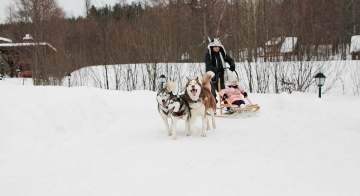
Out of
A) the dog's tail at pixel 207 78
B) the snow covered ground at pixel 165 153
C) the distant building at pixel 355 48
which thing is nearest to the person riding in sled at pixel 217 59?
the snow covered ground at pixel 165 153

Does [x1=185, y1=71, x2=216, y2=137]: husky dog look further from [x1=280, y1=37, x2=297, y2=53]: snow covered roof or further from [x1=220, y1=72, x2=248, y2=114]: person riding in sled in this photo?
[x1=280, y1=37, x2=297, y2=53]: snow covered roof

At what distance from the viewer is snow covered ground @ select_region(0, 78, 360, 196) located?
3008 mm

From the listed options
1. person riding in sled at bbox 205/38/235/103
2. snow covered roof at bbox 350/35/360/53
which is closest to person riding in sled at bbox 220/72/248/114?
person riding in sled at bbox 205/38/235/103

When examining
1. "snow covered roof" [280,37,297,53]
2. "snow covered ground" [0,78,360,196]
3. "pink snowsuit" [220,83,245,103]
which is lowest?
"snow covered ground" [0,78,360,196]

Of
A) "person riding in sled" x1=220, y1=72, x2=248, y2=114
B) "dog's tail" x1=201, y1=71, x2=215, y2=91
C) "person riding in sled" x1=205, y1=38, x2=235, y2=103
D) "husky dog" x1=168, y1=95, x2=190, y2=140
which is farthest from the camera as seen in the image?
"person riding in sled" x1=205, y1=38, x2=235, y2=103

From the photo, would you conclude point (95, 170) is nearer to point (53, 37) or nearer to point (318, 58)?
point (318, 58)

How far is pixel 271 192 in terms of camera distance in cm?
279

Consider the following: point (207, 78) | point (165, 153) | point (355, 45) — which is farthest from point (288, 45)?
point (165, 153)

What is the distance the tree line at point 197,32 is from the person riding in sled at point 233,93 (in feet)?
15.3

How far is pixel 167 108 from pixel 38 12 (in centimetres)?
2009

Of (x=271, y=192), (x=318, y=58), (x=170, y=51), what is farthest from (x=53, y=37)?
(x=271, y=192)

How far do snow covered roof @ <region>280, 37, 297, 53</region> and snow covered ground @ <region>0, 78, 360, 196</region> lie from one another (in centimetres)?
456

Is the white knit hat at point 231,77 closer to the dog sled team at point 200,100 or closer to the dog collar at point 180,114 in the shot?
the dog sled team at point 200,100

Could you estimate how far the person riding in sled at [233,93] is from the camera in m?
7.38
